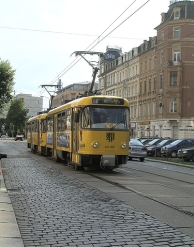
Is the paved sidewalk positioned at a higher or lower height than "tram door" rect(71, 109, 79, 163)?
lower

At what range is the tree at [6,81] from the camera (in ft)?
156

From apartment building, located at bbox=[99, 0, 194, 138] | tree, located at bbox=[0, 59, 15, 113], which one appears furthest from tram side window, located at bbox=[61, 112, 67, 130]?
apartment building, located at bbox=[99, 0, 194, 138]

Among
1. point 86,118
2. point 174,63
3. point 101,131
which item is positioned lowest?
point 101,131

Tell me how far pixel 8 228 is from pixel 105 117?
10.7m

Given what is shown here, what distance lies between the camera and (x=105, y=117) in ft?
57.3

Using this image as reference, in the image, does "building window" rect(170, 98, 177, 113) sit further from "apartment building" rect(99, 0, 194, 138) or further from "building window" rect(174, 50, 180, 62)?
"building window" rect(174, 50, 180, 62)

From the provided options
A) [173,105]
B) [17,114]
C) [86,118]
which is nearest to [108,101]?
[86,118]

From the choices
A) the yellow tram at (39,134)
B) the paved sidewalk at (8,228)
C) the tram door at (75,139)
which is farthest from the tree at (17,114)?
the paved sidewalk at (8,228)

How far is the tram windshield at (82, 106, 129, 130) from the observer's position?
17.3 m

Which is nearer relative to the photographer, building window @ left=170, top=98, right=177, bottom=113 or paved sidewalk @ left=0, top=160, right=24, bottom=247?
paved sidewalk @ left=0, top=160, right=24, bottom=247

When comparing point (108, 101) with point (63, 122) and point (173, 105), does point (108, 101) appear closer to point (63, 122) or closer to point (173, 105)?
point (63, 122)

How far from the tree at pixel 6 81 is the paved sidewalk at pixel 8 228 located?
38988 millimetres

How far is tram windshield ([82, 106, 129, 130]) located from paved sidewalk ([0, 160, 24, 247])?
777 cm

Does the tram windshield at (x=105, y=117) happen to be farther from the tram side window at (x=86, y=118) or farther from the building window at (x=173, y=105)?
the building window at (x=173, y=105)
